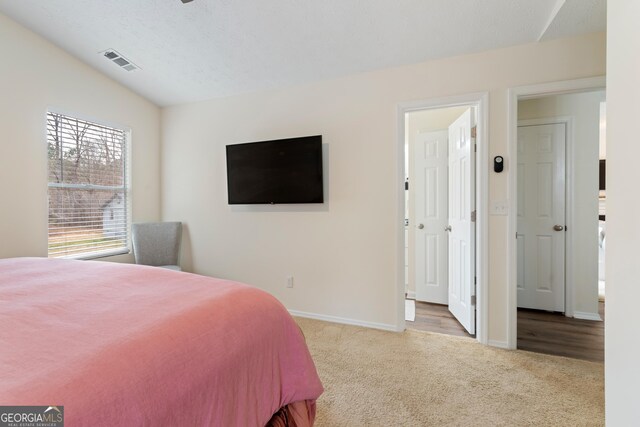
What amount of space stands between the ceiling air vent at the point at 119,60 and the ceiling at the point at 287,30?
0.16 feet

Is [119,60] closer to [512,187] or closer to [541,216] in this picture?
[512,187]

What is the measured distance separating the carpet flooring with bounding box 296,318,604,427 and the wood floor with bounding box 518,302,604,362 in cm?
18

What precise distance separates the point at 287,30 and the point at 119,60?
1748 millimetres

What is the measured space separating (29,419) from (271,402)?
700mm

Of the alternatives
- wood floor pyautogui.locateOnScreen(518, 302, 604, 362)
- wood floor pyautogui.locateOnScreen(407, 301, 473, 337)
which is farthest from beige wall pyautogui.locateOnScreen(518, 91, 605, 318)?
wood floor pyautogui.locateOnScreen(407, 301, 473, 337)

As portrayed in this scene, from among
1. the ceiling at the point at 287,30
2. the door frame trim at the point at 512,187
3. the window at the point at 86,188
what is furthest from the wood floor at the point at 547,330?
the window at the point at 86,188

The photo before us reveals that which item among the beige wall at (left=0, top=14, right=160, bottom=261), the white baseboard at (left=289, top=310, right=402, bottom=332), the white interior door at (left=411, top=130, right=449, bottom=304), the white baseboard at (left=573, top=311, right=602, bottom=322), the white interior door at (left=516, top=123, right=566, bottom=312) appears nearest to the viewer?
the beige wall at (left=0, top=14, right=160, bottom=261)

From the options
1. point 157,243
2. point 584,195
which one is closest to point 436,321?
point 584,195

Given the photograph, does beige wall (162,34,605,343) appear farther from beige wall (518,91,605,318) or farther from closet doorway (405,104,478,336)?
beige wall (518,91,605,318)

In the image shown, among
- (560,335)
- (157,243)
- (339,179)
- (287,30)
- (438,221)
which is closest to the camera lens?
(287,30)

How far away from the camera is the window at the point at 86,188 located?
269 centimetres

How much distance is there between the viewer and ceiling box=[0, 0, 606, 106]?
6.46ft

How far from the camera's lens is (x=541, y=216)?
10.1 ft

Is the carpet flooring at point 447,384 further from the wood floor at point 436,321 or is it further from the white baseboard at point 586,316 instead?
the white baseboard at point 586,316
